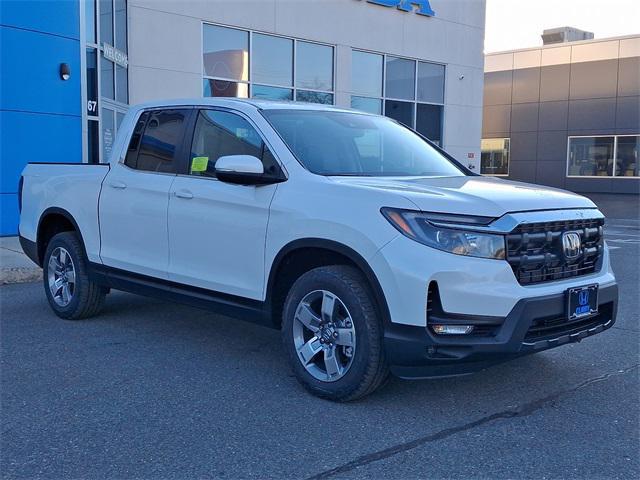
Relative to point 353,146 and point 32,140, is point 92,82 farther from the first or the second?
point 353,146

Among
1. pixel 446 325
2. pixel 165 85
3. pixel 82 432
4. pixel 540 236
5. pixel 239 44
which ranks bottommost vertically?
pixel 82 432

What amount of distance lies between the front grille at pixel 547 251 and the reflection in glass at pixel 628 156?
27.6 metres

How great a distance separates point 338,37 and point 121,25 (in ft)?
20.8

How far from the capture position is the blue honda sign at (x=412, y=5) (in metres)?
19.8

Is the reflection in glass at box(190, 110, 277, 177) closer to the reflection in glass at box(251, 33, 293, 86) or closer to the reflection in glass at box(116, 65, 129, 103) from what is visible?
the reflection in glass at box(116, 65, 129, 103)

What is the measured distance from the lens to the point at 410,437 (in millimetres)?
3807

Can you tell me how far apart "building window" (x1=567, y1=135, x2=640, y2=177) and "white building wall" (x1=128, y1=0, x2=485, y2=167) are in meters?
9.49

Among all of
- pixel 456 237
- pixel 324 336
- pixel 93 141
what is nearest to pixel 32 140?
pixel 93 141

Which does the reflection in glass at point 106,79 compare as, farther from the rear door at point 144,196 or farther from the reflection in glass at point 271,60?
the rear door at point 144,196

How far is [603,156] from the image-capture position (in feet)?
98.8

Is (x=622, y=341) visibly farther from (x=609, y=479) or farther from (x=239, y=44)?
(x=239, y=44)

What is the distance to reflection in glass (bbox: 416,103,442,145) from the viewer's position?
21.5 metres

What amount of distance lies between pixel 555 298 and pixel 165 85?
43.4 feet

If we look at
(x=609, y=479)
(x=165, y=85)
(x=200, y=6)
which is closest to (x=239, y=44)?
(x=200, y=6)
